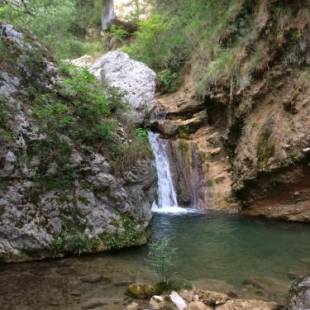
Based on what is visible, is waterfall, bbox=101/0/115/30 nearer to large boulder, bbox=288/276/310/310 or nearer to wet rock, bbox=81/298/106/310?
wet rock, bbox=81/298/106/310

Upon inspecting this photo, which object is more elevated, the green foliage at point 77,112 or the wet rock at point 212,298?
the green foliage at point 77,112

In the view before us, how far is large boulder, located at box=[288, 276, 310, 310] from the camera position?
18.1 feet

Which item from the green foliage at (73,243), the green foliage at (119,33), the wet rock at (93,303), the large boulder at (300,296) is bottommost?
the wet rock at (93,303)

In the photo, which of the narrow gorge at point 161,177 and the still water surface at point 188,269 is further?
the narrow gorge at point 161,177

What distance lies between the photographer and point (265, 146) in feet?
39.8

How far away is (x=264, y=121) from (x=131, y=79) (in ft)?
18.2


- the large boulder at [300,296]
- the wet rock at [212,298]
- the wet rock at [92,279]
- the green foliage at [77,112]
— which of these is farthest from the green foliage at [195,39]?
the large boulder at [300,296]

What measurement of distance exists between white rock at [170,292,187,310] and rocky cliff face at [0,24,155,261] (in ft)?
9.19

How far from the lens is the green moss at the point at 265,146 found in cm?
1192

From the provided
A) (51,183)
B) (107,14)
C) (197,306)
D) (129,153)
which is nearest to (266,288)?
(197,306)

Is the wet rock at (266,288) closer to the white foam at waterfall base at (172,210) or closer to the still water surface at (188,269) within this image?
the still water surface at (188,269)

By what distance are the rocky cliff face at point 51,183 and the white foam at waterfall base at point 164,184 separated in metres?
3.10

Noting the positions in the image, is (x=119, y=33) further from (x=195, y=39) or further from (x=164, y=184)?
(x=164, y=184)

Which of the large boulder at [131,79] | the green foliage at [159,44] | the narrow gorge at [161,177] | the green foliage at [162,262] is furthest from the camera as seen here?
the green foliage at [159,44]
